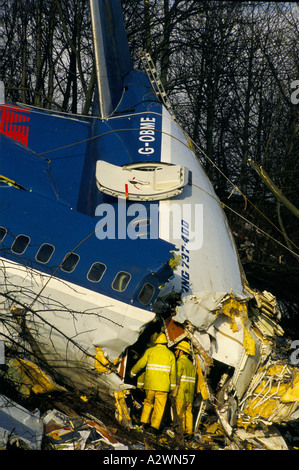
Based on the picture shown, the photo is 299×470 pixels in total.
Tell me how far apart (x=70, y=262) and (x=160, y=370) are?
8.65 feet

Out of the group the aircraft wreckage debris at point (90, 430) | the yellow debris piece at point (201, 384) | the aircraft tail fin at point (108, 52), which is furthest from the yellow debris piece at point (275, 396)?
the aircraft tail fin at point (108, 52)

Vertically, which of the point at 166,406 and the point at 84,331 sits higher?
the point at 84,331

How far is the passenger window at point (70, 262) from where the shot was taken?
→ 35.4 feet

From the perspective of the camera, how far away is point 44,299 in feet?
34.8

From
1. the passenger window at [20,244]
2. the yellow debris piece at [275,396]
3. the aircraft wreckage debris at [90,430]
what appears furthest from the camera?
the yellow debris piece at [275,396]

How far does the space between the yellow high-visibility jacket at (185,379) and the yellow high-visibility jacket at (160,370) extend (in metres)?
0.15

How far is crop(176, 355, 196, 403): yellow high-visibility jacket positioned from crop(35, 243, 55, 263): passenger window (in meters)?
3.20

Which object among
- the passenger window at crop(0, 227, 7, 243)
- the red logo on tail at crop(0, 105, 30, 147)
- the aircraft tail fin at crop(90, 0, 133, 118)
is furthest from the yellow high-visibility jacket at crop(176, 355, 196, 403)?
the aircraft tail fin at crop(90, 0, 133, 118)

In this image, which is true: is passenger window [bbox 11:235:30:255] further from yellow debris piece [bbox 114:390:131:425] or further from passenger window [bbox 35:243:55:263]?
yellow debris piece [bbox 114:390:131:425]

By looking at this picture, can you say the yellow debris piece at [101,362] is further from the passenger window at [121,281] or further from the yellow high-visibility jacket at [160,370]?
the passenger window at [121,281]

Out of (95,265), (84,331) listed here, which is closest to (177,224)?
(95,265)

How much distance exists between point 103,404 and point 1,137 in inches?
267
